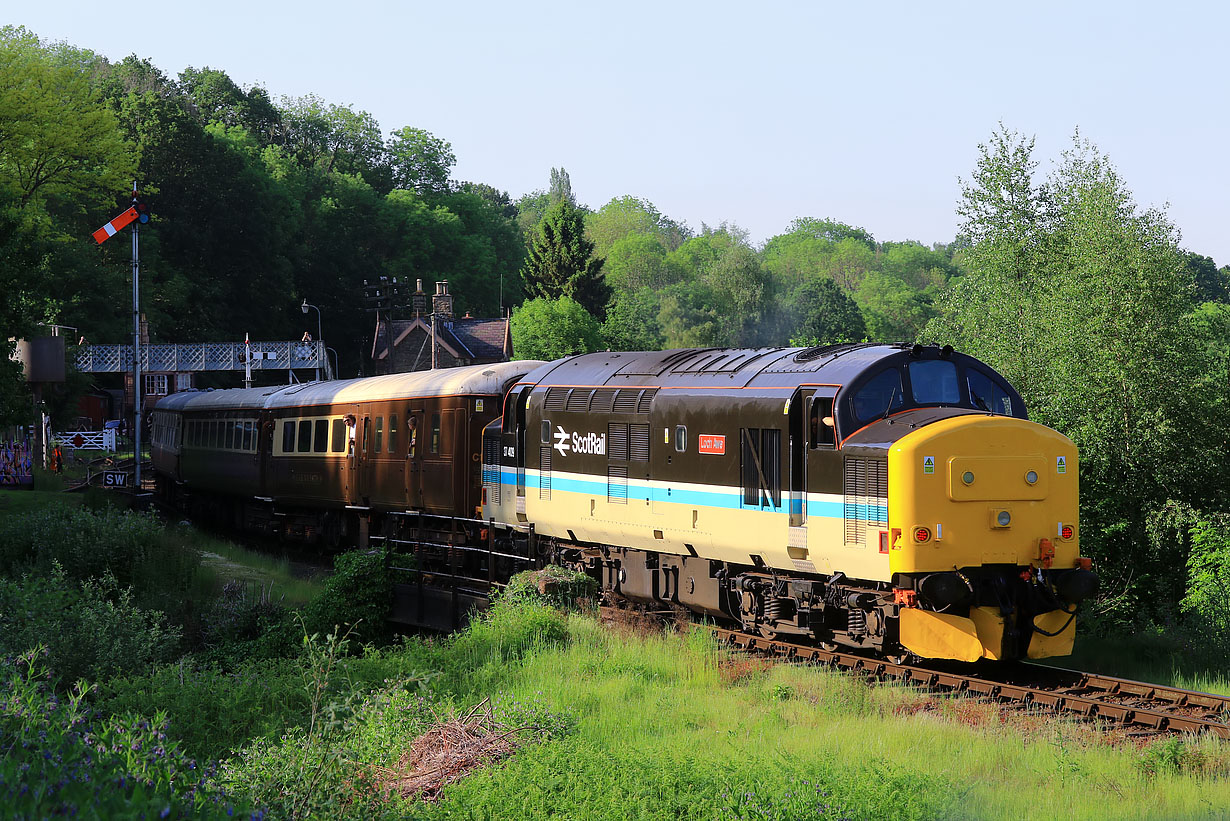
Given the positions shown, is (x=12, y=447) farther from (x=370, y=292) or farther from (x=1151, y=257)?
(x=370, y=292)

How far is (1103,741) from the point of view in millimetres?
10828

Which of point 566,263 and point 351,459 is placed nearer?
point 351,459

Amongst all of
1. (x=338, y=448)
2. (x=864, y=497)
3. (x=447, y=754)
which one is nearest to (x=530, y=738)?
→ (x=447, y=754)

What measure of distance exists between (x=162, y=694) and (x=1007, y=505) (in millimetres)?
9481

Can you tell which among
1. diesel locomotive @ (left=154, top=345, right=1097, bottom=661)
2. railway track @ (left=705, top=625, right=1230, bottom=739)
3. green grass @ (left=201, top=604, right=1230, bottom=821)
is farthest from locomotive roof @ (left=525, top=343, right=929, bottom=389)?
green grass @ (left=201, top=604, right=1230, bottom=821)

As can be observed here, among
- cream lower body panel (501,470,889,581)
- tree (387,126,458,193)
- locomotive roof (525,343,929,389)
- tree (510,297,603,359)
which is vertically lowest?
cream lower body panel (501,470,889,581)

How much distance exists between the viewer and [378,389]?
971 inches

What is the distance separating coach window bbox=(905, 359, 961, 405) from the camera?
1383 cm

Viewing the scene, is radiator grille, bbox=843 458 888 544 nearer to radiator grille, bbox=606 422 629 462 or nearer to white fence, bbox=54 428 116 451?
radiator grille, bbox=606 422 629 462

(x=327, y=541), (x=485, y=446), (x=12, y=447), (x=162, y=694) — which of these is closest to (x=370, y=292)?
(x=12, y=447)

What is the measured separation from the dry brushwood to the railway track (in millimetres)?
5143

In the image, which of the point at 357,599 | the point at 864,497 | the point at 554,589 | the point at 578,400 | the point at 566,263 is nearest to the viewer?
the point at 864,497

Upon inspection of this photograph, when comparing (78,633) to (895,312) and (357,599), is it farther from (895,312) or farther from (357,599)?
(895,312)

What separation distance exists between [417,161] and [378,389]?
3595 inches
